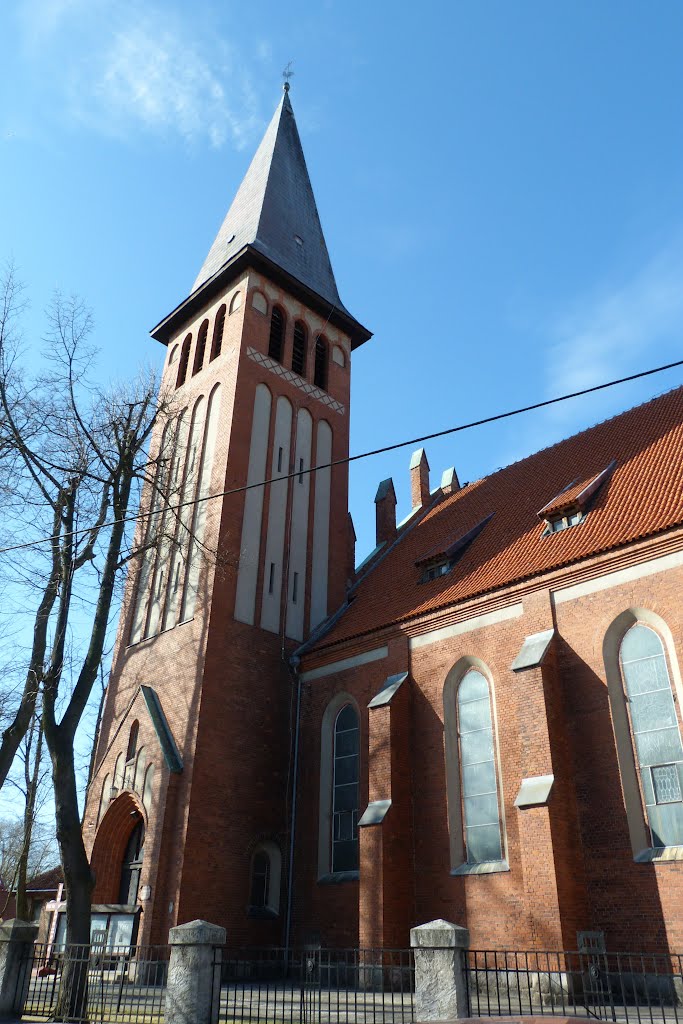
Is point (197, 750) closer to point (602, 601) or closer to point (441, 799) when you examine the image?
point (441, 799)

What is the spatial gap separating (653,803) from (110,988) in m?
9.33

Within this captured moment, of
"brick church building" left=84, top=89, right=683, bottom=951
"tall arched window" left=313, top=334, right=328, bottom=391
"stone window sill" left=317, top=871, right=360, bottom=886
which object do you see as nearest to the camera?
"brick church building" left=84, top=89, right=683, bottom=951

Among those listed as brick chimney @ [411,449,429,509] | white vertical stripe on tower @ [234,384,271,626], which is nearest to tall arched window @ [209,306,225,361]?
white vertical stripe on tower @ [234,384,271,626]

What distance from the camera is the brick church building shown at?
501 inches

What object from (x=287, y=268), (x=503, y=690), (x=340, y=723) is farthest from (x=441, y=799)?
(x=287, y=268)

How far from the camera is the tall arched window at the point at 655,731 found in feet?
39.3

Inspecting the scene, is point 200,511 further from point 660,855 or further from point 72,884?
point 660,855

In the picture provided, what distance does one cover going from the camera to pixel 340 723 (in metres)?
18.1

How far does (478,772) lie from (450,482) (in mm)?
11246

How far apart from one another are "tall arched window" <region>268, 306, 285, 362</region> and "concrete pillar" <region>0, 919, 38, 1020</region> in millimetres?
15492

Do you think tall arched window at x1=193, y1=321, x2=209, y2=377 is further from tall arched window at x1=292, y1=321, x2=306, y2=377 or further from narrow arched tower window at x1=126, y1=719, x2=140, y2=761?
narrow arched tower window at x1=126, y1=719, x2=140, y2=761

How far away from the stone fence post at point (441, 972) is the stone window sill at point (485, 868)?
5.06 m

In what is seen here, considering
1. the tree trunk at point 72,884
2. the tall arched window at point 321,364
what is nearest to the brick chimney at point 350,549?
the tall arched window at point 321,364

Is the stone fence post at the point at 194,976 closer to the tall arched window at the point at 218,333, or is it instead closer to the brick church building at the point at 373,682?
the brick church building at the point at 373,682
